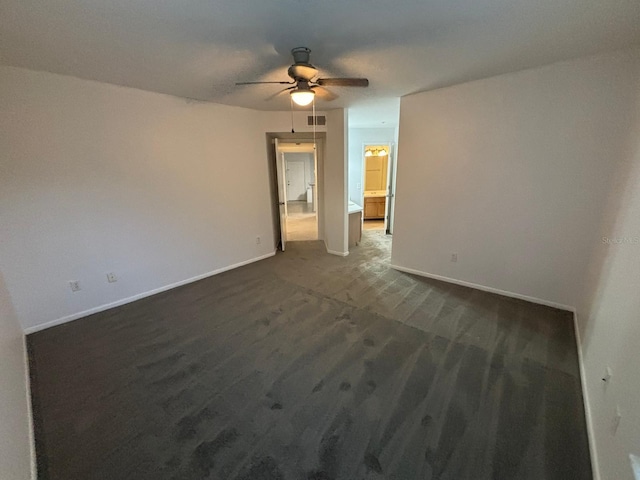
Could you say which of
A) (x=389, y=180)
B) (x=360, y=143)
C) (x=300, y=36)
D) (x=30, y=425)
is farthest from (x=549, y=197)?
(x=360, y=143)

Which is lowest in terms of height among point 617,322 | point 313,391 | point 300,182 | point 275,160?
point 313,391

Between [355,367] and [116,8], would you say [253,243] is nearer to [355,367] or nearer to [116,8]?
[355,367]

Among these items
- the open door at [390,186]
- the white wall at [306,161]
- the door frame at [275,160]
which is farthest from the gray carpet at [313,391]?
the white wall at [306,161]

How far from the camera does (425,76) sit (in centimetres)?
281

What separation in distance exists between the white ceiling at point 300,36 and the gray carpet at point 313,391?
8.05ft

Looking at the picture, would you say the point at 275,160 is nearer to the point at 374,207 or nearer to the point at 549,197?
the point at 374,207

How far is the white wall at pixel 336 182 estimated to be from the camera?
14.5ft

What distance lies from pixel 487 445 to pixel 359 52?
286cm

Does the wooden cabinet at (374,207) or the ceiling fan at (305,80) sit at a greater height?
the ceiling fan at (305,80)

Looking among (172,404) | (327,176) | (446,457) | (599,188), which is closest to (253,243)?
(327,176)

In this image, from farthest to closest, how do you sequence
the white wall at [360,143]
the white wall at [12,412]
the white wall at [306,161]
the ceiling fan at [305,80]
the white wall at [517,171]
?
1. the white wall at [306,161]
2. the white wall at [360,143]
3. the white wall at [517,171]
4. the ceiling fan at [305,80]
5. the white wall at [12,412]

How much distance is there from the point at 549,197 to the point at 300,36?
2867mm

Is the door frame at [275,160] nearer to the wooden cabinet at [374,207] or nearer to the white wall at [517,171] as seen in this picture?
the white wall at [517,171]

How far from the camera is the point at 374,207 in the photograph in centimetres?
776
